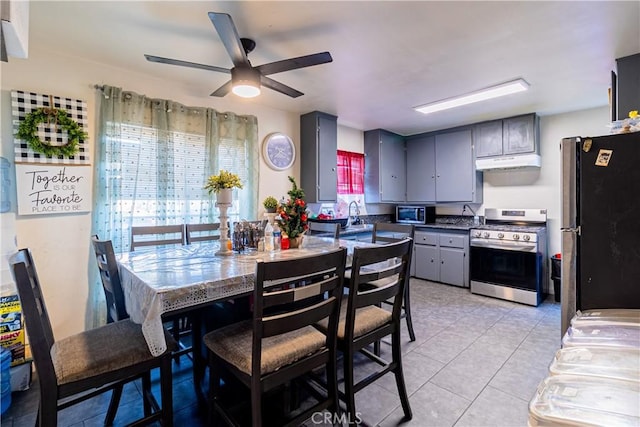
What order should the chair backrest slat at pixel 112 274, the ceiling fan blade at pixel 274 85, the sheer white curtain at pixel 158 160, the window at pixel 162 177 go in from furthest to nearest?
1. the window at pixel 162 177
2. the sheer white curtain at pixel 158 160
3. the ceiling fan blade at pixel 274 85
4. the chair backrest slat at pixel 112 274

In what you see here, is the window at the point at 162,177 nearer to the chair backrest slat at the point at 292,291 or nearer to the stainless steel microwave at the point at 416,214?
the chair backrest slat at the point at 292,291

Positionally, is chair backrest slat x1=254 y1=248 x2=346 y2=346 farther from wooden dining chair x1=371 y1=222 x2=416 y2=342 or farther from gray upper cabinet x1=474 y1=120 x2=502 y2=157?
gray upper cabinet x1=474 y1=120 x2=502 y2=157

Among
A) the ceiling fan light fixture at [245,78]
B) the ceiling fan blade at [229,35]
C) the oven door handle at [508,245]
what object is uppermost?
the ceiling fan blade at [229,35]

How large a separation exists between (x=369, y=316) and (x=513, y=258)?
2896 millimetres

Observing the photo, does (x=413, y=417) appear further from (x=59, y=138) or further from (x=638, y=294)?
(x=59, y=138)

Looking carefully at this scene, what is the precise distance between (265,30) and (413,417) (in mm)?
2649

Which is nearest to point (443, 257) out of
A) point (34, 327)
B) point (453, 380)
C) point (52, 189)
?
point (453, 380)

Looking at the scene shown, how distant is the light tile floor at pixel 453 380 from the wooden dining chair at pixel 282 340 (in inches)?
22.4

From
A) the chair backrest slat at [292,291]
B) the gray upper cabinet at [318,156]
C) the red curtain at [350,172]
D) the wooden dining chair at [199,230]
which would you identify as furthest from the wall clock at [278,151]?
the chair backrest slat at [292,291]

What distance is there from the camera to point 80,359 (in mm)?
1252

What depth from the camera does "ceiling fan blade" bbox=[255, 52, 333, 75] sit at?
1.82 meters

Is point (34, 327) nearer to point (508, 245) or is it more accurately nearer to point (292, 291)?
point (292, 291)

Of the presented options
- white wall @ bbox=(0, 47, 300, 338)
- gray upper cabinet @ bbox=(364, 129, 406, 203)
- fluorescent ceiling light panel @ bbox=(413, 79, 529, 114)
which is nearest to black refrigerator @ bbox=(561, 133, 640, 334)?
fluorescent ceiling light panel @ bbox=(413, 79, 529, 114)

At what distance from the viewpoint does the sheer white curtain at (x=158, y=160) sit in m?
2.47
